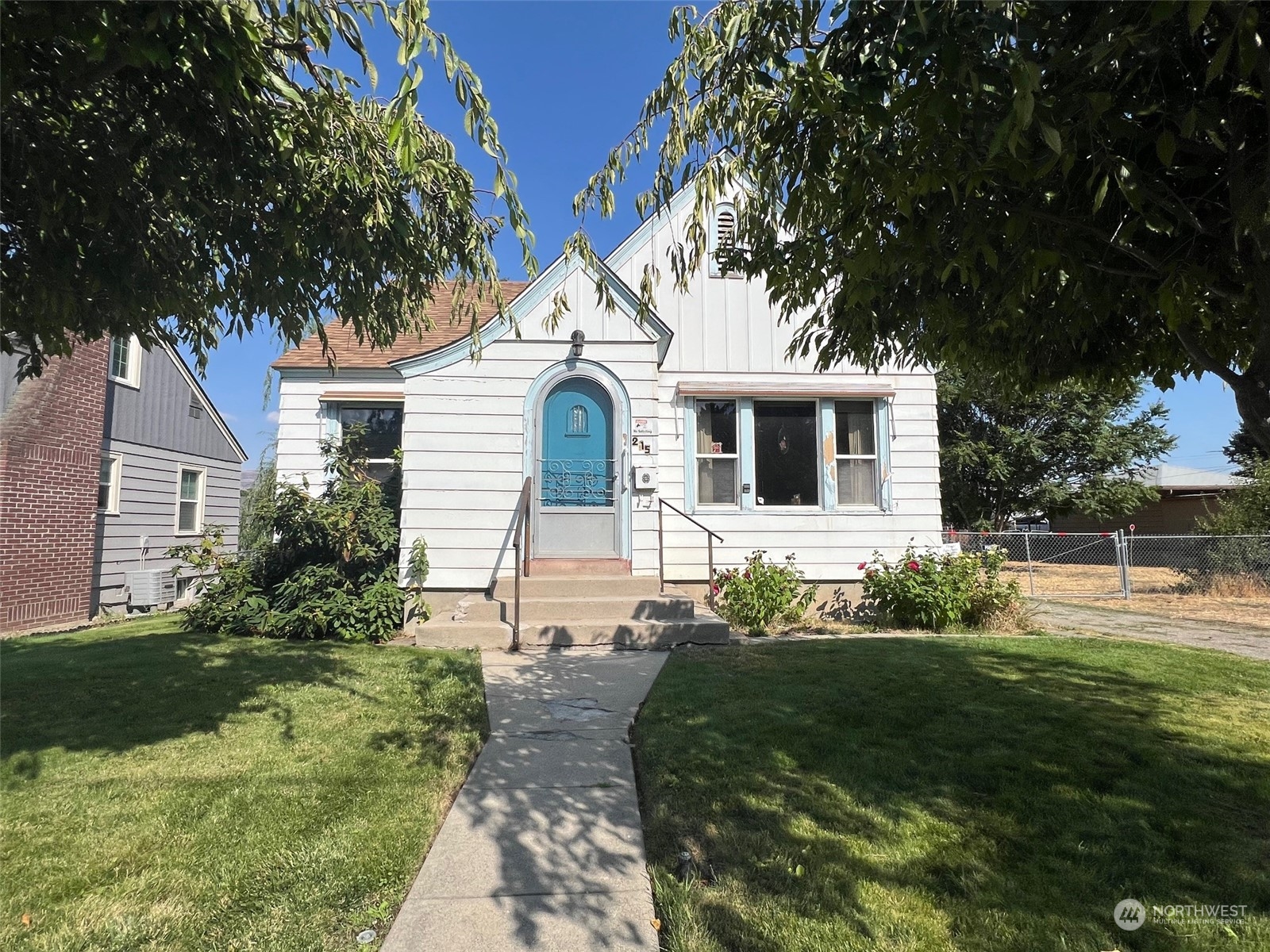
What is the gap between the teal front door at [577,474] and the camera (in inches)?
337

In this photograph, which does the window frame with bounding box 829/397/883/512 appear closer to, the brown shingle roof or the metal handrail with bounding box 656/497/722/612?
the metal handrail with bounding box 656/497/722/612

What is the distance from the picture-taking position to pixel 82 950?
7.48 feet

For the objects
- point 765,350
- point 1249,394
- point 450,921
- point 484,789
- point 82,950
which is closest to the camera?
point 82,950

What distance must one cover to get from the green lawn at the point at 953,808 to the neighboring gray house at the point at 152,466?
11.4 m

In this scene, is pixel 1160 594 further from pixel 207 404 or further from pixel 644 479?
pixel 207 404

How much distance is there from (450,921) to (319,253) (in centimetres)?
421

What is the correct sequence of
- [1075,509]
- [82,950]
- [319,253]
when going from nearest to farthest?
1. [82,950]
2. [319,253]
3. [1075,509]

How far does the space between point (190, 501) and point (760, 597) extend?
13.8 meters

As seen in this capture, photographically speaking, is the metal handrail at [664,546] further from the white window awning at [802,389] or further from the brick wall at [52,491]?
the brick wall at [52,491]

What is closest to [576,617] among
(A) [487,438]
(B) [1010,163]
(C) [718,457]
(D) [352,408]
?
(A) [487,438]

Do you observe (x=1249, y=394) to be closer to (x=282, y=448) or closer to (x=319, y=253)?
(x=319, y=253)

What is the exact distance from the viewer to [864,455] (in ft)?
33.0

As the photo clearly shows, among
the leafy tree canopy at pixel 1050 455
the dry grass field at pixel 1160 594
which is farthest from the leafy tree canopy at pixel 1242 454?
the dry grass field at pixel 1160 594

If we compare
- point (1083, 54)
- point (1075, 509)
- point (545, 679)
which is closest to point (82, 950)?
point (545, 679)
